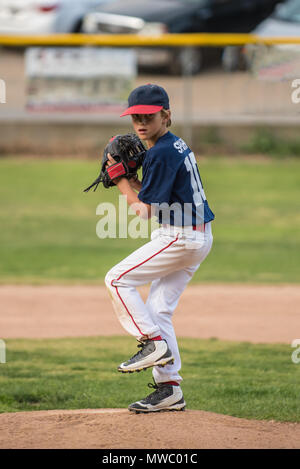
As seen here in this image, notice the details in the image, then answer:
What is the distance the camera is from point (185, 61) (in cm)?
1520

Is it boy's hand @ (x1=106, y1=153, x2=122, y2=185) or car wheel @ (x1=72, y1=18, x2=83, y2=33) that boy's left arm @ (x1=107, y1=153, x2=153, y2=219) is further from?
car wheel @ (x1=72, y1=18, x2=83, y2=33)

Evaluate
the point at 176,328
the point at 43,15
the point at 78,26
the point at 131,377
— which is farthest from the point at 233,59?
the point at 131,377

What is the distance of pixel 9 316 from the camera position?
348 inches

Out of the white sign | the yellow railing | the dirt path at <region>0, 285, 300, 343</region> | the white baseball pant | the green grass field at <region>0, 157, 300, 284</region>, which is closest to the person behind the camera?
the white baseball pant

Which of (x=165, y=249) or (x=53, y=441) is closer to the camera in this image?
(x=53, y=441)

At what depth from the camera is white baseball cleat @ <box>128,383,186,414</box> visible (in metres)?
4.91

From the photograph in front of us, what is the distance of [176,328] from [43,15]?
39.6 ft

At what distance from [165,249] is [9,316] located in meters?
4.48

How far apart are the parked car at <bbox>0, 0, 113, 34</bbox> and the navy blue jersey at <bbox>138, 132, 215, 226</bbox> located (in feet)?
46.4

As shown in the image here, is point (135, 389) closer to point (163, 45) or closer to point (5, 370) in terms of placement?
point (5, 370)

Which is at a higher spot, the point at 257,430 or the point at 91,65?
the point at 91,65

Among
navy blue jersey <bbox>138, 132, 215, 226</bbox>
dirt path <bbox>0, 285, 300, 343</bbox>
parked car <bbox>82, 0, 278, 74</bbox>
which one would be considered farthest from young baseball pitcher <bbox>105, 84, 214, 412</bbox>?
parked car <bbox>82, 0, 278, 74</bbox>

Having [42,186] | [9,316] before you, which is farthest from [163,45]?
[9,316]

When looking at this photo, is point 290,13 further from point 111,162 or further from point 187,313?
point 111,162
